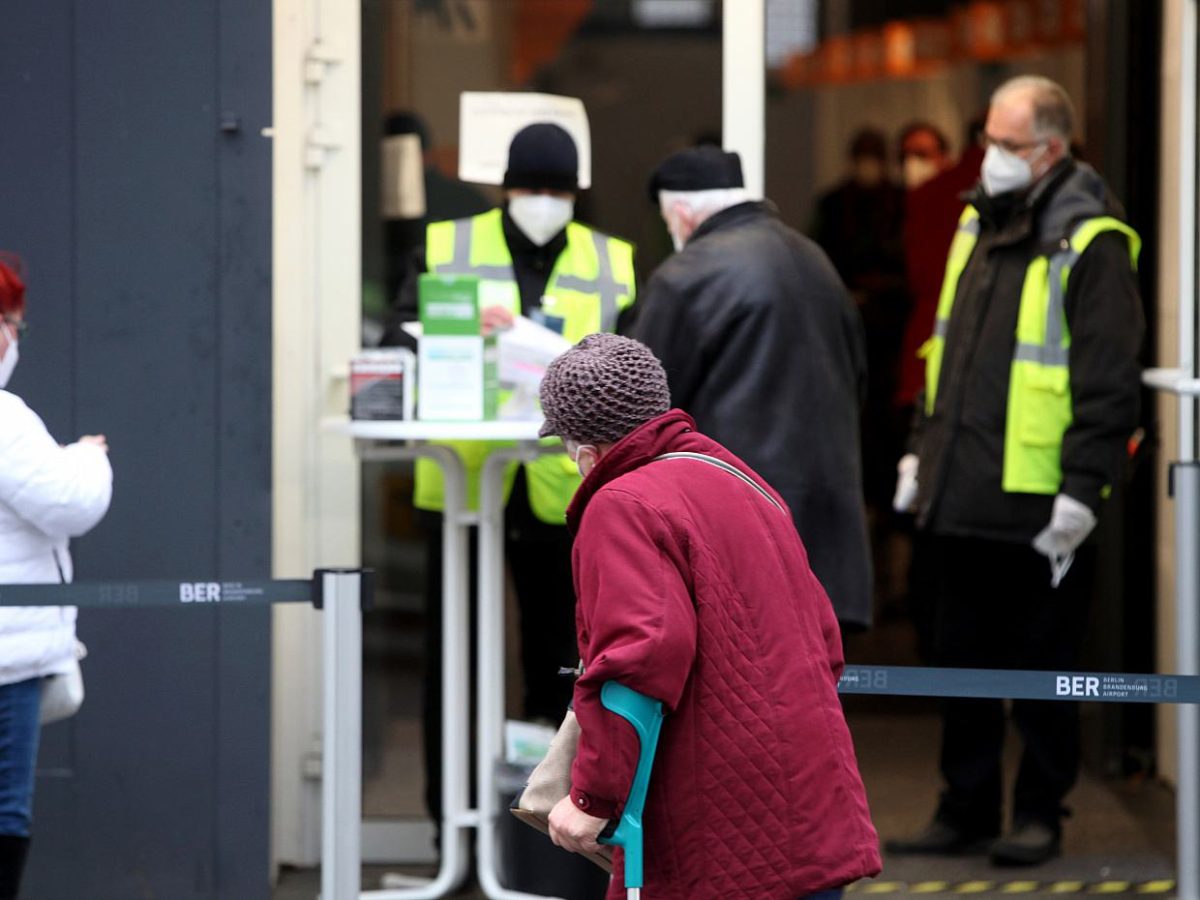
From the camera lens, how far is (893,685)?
399 cm

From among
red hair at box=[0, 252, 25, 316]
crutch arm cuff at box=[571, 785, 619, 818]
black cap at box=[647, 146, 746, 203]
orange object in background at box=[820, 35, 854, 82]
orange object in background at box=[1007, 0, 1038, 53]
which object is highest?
orange object in background at box=[1007, 0, 1038, 53]

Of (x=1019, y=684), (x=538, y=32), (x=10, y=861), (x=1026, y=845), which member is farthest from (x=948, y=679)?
(x=538, y=32)

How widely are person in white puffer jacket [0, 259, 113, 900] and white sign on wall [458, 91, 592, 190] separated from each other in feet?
5.06

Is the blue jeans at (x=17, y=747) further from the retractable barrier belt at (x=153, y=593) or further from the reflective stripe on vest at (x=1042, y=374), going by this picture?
the reflective stripe on vest at (x=1042, y=374)

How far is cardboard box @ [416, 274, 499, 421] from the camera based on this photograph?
4684 mm

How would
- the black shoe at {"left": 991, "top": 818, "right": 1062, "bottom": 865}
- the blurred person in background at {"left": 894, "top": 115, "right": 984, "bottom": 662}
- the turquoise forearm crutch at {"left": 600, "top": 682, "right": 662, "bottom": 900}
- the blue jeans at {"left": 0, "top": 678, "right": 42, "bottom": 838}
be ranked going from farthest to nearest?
the blurred person in background at {"left": 894, "top": 115, "right": 984, "bottom": 662} → the black shoe at {"left": 991, "top": 818, "right": 1062, "bottom": 865} → the blue jeans at {"left": 0, "top": 678, "right": 42, "bottom": 838} → the turquoise forearm crutch at {"left": 600, "top": 682, "right": 662, "bottom": 900}

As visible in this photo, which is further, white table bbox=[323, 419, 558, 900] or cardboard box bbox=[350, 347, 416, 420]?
white table bbox=[323, 419, 558, 900]

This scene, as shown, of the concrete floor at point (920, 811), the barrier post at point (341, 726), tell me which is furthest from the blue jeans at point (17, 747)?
the concrete floor at point (920, 811)

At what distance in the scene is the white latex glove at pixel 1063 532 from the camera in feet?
16.6

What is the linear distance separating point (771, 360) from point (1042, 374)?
87 centimetres

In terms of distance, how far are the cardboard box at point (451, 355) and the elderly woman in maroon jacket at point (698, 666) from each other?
156 cm

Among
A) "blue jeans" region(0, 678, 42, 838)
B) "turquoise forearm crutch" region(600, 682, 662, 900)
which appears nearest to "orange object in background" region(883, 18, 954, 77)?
"blue jeans" region(0, 678, 42, 838)

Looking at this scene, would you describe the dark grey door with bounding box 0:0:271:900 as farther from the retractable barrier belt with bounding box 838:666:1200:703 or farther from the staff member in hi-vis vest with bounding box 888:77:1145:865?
the staff member in hi-vis vest with bounding box 888:77:1145:865

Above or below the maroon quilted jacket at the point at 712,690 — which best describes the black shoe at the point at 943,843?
below
